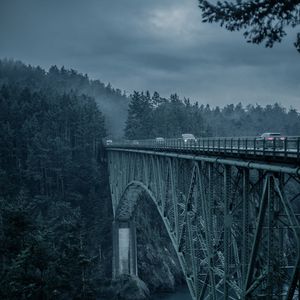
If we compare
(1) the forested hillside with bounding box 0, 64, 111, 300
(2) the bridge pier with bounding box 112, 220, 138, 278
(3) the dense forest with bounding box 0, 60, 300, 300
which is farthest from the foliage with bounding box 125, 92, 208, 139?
(2) the bridge pier with bounding box 112, 220, 138, 278

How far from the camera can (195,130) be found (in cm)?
11469

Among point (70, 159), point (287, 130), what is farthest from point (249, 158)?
point (287, 130)

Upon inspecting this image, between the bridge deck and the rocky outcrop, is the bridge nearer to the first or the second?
the bridge deck

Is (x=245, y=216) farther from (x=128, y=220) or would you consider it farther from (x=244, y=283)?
(x=128, y=220)

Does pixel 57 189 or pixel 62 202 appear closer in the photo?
pixel 62 202

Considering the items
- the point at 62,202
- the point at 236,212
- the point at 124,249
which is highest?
the point at 236,212

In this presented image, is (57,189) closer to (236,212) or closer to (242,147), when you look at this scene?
(236,212)

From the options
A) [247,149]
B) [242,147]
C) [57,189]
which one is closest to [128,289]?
[57,189]

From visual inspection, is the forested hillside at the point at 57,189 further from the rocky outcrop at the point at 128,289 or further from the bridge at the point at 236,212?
the bridge at the point at 236,212

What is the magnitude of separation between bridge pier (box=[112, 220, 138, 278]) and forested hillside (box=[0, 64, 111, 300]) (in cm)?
279

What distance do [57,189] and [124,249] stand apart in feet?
79.3

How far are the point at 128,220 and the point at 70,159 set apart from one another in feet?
81.0

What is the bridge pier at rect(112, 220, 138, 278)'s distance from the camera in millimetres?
55406

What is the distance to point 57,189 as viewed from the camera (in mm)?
74875
